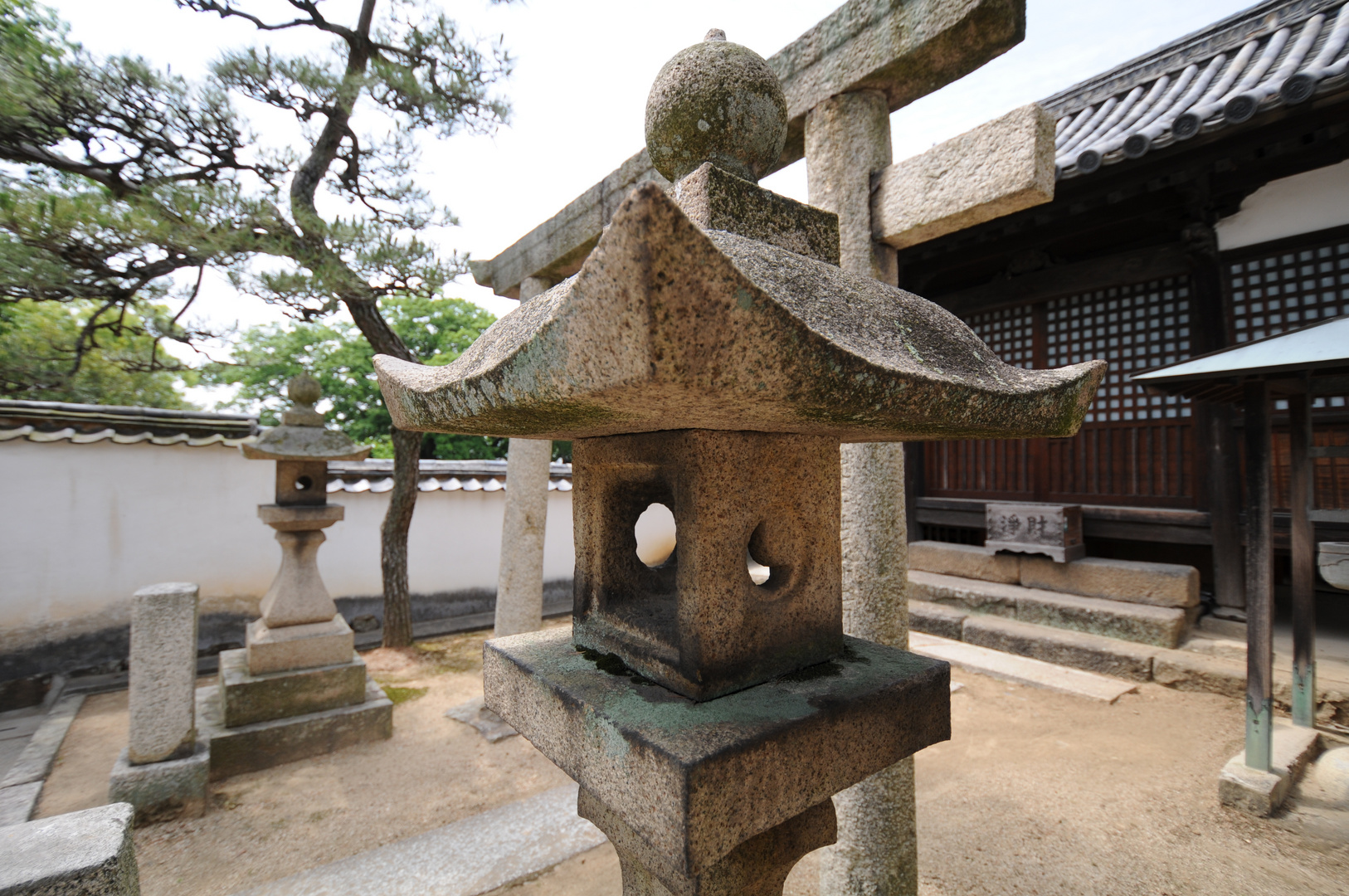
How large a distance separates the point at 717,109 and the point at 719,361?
0.95 metres

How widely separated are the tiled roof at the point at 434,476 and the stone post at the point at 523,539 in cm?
255

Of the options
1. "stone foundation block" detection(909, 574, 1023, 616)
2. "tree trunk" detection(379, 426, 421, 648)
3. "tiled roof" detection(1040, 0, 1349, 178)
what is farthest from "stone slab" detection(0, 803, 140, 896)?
"stone foundation block" detection(909, 574, 1023, 616)

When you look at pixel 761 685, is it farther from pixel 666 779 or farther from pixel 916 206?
pixel 916 206

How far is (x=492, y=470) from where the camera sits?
885 centimetres

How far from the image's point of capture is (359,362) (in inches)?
578

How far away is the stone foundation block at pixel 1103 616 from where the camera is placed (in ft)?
16.2

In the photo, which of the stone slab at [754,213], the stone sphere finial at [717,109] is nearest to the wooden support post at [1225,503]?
the stone slab at [754,213]

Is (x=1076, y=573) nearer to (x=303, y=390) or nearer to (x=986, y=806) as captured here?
(x=986, y=806)

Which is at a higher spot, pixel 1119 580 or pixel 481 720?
pixel 1119 580

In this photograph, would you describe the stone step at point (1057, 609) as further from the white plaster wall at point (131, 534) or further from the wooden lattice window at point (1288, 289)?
the white plaster wall at point (131, 534)

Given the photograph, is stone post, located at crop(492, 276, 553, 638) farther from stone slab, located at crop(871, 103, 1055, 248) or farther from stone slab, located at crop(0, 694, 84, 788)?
stone slab, located at crop(0, 694, 84, 788)

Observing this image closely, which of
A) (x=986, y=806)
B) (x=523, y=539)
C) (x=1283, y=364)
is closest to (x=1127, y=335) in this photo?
(x=1283, y=364)

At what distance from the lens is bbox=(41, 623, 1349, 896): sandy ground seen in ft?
8.90

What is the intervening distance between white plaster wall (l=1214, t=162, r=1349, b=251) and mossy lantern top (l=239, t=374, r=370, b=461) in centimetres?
764
